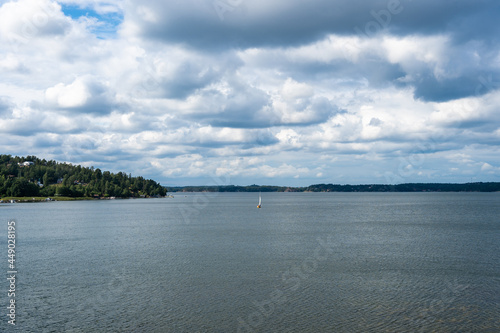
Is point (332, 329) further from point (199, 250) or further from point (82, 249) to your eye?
point (82, 249)

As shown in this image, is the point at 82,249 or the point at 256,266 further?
the point at 82,249

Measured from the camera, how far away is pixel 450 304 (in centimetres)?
3019

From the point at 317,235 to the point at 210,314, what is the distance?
47529mm

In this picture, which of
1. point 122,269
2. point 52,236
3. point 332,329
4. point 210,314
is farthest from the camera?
point 52,236

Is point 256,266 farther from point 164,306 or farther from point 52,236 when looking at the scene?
point 52,236

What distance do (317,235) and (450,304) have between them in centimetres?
4309

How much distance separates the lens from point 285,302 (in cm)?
3089

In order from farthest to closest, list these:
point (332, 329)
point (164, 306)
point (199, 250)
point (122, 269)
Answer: point (199, 250), point (122, 269), point (164, 306), point (332, 329)

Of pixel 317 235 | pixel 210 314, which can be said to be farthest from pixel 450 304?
pixel 317 235

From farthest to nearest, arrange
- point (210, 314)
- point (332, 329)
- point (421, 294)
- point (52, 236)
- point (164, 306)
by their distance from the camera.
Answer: point (52, 236) → point (421, 294) → point (164, 306) → point (210, 314) → point (332, 329)

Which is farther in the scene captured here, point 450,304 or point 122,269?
point 122,269

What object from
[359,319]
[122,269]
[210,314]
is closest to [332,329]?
[359,319]

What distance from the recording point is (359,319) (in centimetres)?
2694

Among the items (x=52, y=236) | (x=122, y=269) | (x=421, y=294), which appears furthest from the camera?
(x=52, y=236)
